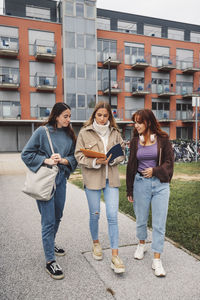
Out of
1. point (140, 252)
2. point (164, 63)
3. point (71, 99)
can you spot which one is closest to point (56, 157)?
point (140, 252)

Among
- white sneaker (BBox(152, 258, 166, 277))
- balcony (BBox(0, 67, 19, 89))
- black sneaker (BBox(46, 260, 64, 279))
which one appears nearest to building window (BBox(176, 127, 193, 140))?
balcony (BBox(0, 67, 19, 89))

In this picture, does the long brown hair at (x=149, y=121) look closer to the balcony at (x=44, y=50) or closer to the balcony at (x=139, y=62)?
the balcony at (x=44, y=50)

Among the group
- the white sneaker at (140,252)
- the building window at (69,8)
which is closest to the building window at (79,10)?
the building window at (69,8)

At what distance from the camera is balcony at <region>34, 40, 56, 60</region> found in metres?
27.4

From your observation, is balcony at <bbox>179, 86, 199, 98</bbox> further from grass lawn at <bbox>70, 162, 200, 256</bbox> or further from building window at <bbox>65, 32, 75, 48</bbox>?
grass lawn at <bbox>70, 162, 200, 256</bbox>

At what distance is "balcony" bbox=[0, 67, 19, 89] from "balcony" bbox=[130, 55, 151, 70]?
45.0 feet

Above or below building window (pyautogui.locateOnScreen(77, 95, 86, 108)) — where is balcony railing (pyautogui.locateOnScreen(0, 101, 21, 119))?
below

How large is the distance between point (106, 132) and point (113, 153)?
313 mm

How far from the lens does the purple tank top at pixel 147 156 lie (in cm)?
287

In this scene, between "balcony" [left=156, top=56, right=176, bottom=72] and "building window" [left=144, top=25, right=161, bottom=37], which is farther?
"building window" [left=144, top=25, right=161, bottom=37]

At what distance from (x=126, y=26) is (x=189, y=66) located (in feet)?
33.8

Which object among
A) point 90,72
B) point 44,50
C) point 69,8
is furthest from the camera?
point 90,72

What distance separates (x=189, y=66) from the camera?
34625 mm

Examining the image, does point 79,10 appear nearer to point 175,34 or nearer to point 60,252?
point 175,34
